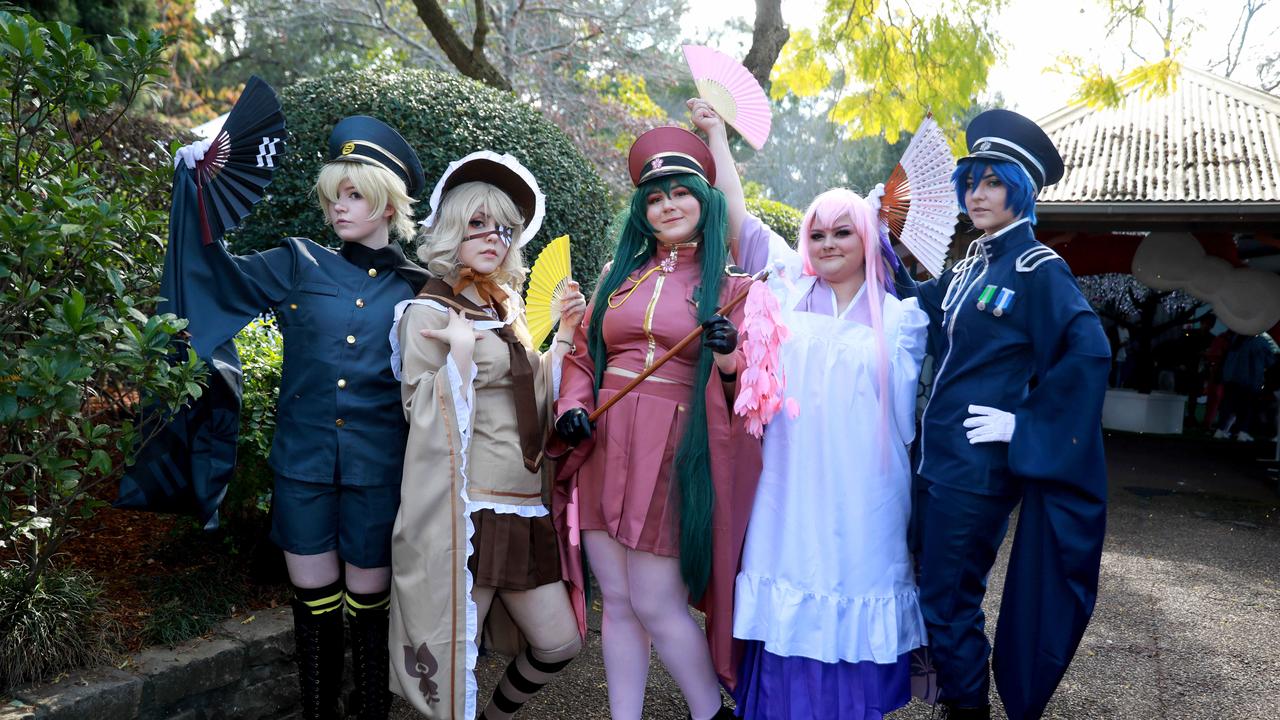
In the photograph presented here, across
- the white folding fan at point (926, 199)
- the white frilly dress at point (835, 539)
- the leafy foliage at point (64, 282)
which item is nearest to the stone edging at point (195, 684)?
the leafy foliage at point (64, 282)

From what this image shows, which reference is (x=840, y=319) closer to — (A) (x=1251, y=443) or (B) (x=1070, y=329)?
(B) (x=1070, y=329)

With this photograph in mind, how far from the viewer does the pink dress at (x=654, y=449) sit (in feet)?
8.36

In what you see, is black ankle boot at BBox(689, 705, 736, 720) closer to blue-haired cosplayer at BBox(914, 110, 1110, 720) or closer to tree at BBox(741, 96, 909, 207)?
blue-haired cosplayer at BBox(914, 110, 1110, 720)

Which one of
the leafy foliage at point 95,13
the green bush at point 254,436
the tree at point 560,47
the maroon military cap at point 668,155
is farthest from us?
the tree at point 560,47

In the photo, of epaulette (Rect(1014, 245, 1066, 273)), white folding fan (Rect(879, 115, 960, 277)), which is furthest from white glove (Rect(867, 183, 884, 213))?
epaulette (Rect(1014, 245, 1066, 273))

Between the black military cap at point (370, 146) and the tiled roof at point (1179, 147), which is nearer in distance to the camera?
the black military cap at point (370, 146)

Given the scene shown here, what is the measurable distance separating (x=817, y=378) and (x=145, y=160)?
401 cm

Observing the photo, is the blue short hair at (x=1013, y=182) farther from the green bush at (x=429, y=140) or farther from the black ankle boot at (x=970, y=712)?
the green bush at (x=429, y=140)

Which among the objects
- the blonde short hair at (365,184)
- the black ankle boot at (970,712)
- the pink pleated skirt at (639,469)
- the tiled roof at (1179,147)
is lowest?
the black ankle boot at (970,712)

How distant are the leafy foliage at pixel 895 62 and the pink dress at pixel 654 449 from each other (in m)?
5.69

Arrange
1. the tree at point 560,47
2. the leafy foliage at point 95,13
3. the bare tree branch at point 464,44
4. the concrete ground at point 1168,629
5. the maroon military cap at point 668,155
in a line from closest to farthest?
the maroon military cap at point 668,155, the concrete ground at point 1168,629, the leafy foliage at point 95,13, the bare tree branch at point 464,44, the tree at point 560,47

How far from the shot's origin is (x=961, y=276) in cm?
272

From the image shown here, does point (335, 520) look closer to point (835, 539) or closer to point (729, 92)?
point (835, 539)

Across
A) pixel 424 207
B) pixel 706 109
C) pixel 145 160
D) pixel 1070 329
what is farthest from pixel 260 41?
pixel 1070 329
